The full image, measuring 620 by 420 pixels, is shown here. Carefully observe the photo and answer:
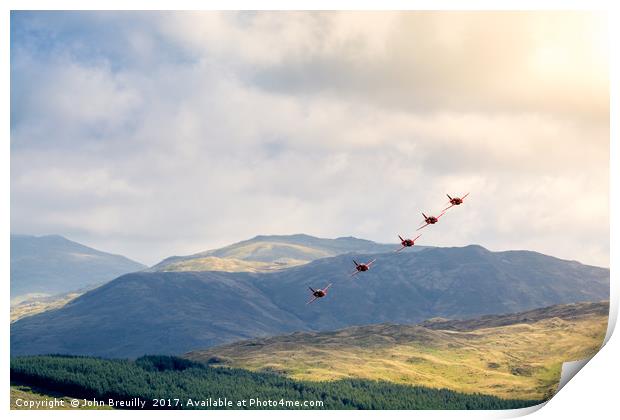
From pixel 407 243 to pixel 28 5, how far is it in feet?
300
